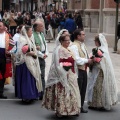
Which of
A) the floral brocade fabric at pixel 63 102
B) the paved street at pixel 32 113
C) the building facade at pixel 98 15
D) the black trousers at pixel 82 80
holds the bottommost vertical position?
the paved street at pixel 32 113

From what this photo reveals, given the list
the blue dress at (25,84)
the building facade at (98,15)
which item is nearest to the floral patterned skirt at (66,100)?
the blue dress at (25,84)

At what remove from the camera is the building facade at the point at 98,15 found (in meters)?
22.2

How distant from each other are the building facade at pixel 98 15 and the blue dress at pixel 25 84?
1301 centimetres

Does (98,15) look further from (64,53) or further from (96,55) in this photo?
(64,53)

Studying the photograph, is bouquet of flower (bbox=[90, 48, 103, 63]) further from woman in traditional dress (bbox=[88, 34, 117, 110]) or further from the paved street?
the paved street

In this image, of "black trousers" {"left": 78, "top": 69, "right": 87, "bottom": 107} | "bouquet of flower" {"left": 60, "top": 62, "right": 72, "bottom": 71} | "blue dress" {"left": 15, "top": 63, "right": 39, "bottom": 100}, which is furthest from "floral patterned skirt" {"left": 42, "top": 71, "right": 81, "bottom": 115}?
"blue dress" {"left": 15, "top": 63, "right": 39, "bottom": 100}

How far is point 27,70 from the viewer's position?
9.30m

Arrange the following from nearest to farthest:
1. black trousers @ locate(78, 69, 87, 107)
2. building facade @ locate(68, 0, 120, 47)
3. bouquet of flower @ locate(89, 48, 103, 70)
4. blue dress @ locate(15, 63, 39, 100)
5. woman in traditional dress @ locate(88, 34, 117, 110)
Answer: black trousers @ locate(78, 69, 87, 107) < bouquet of flower @ locate(89, 48, 103, 70) < woman in traditional dress @ locate(88, 34, 117, 110) < blue dress @ locate(15, 63, 39, 100) < building facade @ locate(68, 0, 120, 47)

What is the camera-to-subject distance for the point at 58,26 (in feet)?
89.5

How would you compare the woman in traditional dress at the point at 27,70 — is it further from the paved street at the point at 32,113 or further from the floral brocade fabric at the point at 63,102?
the floral brocade fabric at the point at 63,102

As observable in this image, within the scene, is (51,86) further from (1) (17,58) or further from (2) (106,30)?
(2) (106,30)

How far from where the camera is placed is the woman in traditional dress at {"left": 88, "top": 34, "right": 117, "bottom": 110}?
887cm

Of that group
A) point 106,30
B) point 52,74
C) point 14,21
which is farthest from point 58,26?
point 52,74

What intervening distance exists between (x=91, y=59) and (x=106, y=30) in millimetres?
14016
